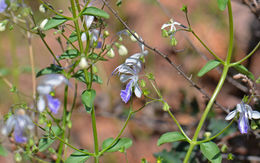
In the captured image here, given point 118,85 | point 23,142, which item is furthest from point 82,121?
point 23,142

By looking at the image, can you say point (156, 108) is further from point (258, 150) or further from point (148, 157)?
point (258, 150)

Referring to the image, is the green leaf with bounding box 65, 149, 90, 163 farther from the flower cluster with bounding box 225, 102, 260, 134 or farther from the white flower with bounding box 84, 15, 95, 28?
Result: the flower cluster with bounding box 225, 102, 260, 134

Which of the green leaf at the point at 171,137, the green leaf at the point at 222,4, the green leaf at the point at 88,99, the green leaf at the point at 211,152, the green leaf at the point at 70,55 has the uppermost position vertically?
the green leaf at the point at 222,4

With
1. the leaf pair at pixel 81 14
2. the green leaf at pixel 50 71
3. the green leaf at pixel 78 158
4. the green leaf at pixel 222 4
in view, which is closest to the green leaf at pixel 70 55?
the green leaf at pixel 50 71

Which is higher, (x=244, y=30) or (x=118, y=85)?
(x=244, y=30)

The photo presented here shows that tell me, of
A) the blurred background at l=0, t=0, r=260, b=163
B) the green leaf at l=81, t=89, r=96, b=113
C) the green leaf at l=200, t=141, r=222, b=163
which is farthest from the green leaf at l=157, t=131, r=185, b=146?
the blurred background at l=0, t=0, r=260, b=163

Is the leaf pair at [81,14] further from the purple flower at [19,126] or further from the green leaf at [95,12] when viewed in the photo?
the purple flower at [19,126]

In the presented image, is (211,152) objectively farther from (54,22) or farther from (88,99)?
(54,22)
